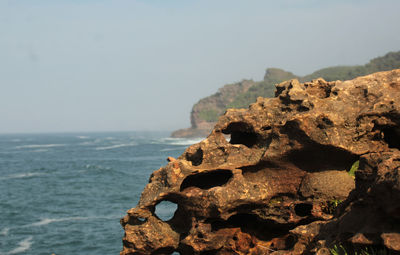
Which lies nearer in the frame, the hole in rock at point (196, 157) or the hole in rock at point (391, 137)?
the hole in rock at point (391, 137)

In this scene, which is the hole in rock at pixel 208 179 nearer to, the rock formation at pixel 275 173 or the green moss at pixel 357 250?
the rock formation at pixel 275 173

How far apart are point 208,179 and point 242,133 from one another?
181 cm

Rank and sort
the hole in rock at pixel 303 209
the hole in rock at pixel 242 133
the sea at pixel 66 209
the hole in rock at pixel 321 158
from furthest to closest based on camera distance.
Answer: the sea at pixel 66 209 → the hole in rock at pixel 242 133 → the hole in rock at pixel 303 209 → the hole in rock at pixel 321 158

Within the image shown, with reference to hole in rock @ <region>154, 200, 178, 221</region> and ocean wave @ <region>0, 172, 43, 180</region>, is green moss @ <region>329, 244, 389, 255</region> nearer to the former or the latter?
hole in rock @ <region>154, 200, 178, 221</region>

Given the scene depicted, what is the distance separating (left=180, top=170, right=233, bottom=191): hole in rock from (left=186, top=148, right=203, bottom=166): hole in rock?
0.38 m

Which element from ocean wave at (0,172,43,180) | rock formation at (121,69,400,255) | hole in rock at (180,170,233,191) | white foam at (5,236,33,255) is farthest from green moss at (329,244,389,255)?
ocean wave at (0,172,43,180)

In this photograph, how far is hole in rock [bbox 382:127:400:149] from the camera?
985 cm

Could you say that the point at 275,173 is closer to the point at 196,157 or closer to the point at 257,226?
the point at 257,226

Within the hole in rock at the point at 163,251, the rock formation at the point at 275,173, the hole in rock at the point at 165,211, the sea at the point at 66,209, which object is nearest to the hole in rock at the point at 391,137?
the rock formation at the point at 275,173

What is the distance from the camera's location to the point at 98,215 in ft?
107

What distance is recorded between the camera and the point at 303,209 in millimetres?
10141

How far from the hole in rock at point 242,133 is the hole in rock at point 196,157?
97 cm

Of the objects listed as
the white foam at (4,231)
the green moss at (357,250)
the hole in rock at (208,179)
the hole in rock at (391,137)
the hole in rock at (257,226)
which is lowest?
the white foam at (4,231)

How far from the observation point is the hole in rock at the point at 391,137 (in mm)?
9855
